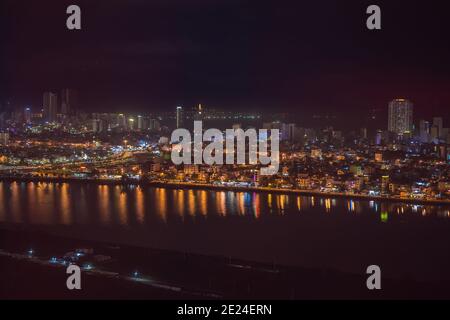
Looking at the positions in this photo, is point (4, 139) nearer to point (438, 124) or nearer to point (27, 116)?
point (27, 116)

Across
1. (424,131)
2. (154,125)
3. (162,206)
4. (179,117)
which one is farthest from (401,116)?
(162,206)

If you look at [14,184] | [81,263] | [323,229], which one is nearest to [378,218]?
[323,229]

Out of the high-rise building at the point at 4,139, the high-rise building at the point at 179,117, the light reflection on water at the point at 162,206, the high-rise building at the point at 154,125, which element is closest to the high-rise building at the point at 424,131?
the high-rise building at the point at 179,117

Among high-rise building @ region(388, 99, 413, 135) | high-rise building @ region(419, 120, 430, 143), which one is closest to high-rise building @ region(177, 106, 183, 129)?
high-rise building @ region(388, 99, 413, 135)

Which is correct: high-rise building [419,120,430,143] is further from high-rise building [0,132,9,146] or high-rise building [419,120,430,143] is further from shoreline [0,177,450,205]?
high-rise building [0,132,9,146]

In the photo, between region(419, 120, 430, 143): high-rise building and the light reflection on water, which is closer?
the light reflection on water

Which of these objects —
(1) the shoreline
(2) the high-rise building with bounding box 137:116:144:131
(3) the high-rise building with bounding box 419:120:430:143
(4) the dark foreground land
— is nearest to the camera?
(4) the dark foreground land
